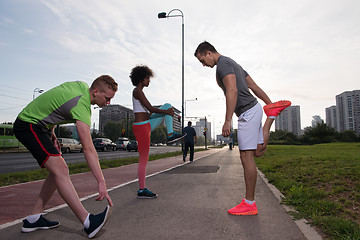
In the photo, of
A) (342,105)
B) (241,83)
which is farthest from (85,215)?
(342,105)

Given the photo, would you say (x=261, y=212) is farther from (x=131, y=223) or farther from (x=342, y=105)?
(x=342, y=105)

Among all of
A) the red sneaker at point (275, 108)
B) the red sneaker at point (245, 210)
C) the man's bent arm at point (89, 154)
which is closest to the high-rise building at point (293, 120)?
the red sneaker at point (275, 108)

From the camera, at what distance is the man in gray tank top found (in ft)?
9.73

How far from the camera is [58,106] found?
2.31 metres

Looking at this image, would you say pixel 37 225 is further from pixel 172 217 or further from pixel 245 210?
pixel 245 210


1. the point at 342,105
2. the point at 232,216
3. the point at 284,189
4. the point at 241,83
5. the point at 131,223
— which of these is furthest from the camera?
the point at 342,105

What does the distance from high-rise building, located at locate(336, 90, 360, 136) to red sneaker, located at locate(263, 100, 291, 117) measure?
116488mm

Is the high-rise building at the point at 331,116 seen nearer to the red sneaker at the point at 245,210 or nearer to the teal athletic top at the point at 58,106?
the red sneaker at the point at 245,210

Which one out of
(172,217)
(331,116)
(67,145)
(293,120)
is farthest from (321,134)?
(293,120)

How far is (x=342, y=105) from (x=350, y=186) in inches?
4871

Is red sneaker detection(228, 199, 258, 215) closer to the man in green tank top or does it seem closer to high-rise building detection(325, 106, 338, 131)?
the man in green tank top

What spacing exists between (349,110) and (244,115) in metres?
123

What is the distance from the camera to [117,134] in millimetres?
91812

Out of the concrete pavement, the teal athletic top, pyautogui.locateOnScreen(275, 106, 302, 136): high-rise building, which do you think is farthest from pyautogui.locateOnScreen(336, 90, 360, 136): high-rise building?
the teal athletic top
